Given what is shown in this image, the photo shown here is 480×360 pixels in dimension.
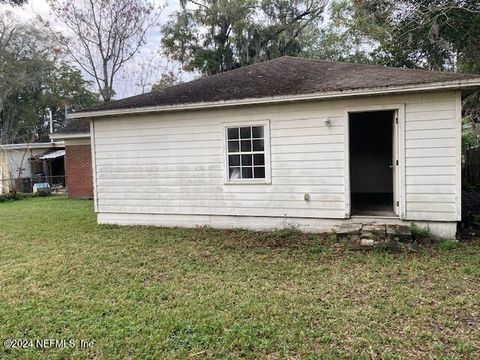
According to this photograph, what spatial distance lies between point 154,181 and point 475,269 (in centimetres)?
643

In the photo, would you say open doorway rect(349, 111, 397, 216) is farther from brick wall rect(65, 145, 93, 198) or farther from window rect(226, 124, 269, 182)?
brick wall rect(65, 145, 93, 198)

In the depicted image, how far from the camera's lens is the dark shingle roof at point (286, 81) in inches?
266

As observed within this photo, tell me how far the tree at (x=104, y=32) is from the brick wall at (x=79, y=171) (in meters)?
7.35

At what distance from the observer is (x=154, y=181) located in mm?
8648

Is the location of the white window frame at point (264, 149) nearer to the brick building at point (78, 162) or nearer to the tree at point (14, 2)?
the tree at point (14, 2)

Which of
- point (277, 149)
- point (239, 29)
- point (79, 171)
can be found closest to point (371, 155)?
point (277, 149)

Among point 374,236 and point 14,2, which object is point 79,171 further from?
point 374,236

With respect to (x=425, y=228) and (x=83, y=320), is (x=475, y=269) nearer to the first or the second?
(x=425, y=228)

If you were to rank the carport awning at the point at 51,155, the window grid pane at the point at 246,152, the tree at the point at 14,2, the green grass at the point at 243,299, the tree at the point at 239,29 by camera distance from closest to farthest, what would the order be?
1. the green grass at the point at 243,299
2. the tree at the point at 14,2
3. the window grid pane at the point at 246,152
4. the carport awning at the point at 51,155
5. the tree at the point at 239,29

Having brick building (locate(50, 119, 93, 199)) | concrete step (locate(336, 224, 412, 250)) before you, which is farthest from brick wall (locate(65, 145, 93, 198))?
concrete step (locate(336, 224, 412, 250))

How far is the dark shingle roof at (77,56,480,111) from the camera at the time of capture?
6746 mm

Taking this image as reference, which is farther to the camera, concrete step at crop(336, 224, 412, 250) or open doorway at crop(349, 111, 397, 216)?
open doorway at crop(349, 111, 397, 216)

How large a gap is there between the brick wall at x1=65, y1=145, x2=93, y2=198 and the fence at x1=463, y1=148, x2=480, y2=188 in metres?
14.9

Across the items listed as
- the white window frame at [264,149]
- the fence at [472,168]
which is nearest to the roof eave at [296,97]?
the white window frame at [264,149]
